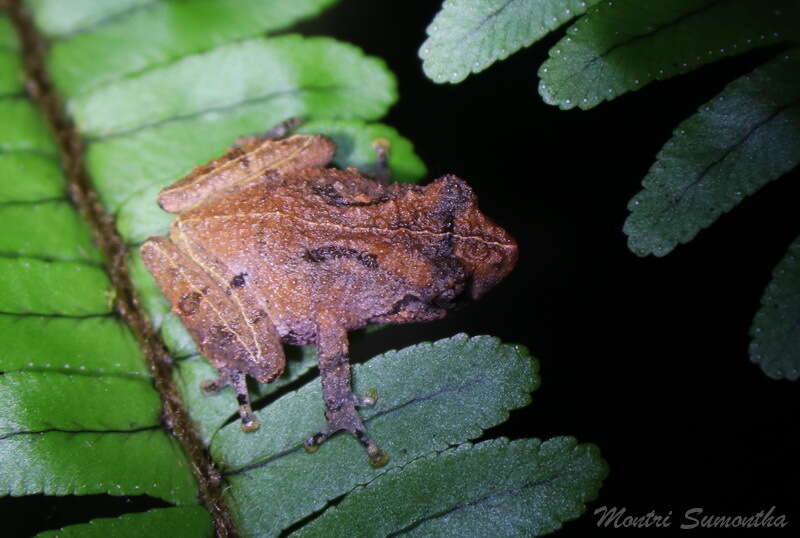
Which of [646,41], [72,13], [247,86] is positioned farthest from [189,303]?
[646,41]

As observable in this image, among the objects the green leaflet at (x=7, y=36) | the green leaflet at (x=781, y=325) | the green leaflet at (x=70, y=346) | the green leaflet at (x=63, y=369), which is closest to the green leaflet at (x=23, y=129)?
the green leaflet at (x=63, y=369)

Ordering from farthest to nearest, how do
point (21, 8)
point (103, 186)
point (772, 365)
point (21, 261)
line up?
1. point (21, 8)
2. point (103, 186)
3. point (21, 261)
4. point (772, 365)

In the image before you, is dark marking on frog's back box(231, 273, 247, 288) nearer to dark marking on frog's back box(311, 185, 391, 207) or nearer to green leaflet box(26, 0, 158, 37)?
dark marking on frog's back box(311, 185, 391, 207)

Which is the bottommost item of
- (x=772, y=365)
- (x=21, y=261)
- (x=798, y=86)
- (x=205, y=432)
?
(x=205, y=432)

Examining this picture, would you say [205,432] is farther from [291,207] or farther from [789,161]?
[789,161]

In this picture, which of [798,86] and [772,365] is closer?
[772,365]

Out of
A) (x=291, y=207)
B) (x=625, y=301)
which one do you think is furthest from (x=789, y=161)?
(x=291, y=207)

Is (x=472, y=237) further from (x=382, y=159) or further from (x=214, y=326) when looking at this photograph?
(x=214, y=326)

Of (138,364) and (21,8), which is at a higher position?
(21,8)
